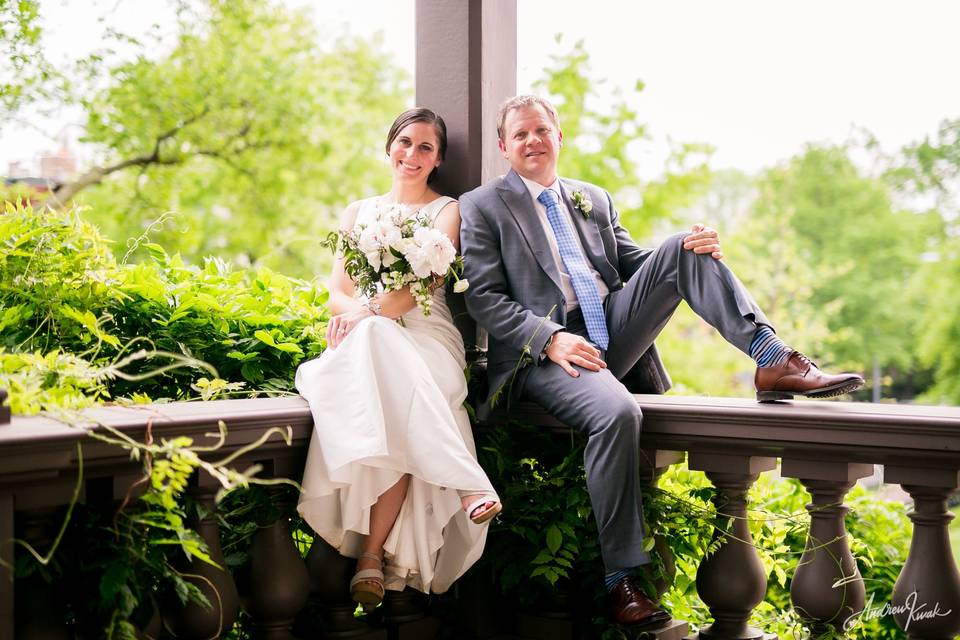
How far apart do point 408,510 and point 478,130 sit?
164 centimetres

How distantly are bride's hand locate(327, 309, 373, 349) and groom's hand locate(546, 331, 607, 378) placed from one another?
0.70 m

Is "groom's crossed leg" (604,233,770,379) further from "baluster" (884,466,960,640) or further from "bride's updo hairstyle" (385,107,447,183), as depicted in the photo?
"bride's updo hairstyle" (385,107,447,183)

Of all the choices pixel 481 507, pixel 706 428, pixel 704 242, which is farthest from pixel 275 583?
pixel 704 242

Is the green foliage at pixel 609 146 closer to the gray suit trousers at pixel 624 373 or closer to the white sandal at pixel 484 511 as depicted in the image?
the gray suit trousers at pixel 624 373

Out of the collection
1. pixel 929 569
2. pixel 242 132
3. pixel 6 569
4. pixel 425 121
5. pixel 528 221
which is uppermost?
pixel 242 132

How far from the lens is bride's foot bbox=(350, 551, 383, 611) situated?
292 centimetres

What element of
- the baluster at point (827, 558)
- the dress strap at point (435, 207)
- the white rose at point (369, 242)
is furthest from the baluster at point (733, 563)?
the dress strap at point (435, 207)

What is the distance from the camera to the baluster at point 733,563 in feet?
9.71

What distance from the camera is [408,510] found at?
3.07 meters

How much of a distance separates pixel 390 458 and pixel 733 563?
116cm

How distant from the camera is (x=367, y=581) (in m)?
2.93

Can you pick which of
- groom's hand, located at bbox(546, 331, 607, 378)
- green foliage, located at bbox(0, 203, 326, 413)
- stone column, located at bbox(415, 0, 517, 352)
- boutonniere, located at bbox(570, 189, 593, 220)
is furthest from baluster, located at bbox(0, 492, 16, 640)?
boutonniere, located at bbox(570, 189, 593, 220)

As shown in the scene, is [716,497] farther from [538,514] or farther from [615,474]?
[538,514]

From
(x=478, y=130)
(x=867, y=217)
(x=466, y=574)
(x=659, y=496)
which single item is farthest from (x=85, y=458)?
(x=867, y=217)
